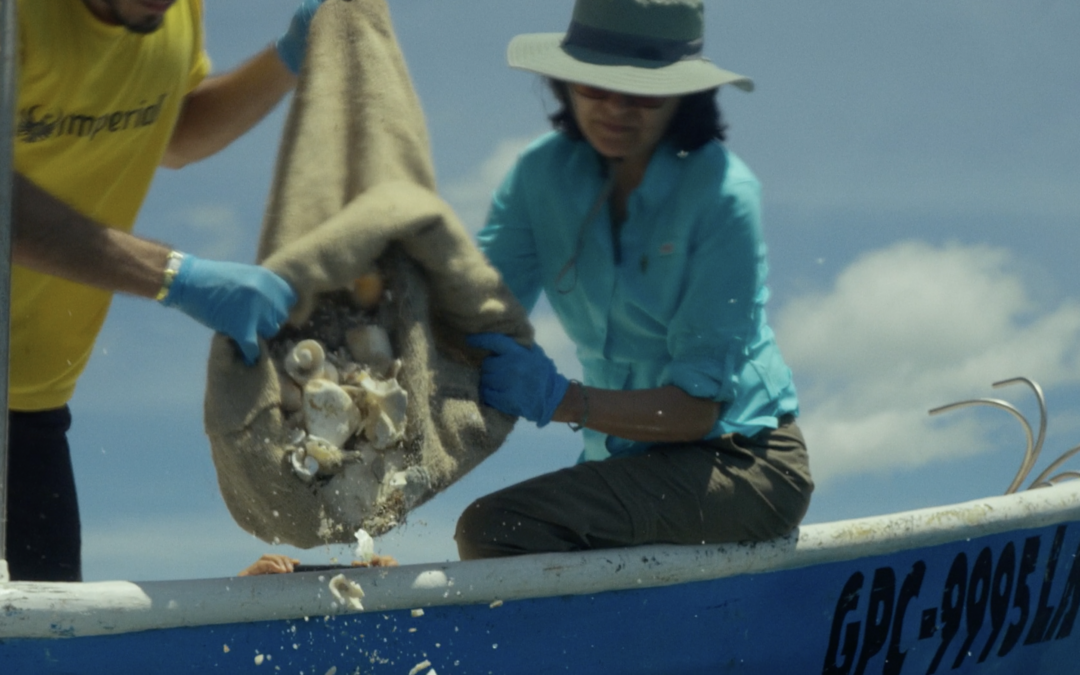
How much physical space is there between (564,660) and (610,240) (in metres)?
0.80

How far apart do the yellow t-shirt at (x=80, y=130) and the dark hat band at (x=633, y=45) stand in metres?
0.90

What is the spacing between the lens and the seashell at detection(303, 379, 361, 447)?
207 cm

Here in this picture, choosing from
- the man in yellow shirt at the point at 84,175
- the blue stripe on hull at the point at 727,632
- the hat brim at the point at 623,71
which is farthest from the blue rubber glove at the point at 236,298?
the hat brim at the point at 623,71

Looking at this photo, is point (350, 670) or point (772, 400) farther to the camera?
point (772, 400)

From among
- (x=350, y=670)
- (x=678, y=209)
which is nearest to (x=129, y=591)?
(x=350, y=670)

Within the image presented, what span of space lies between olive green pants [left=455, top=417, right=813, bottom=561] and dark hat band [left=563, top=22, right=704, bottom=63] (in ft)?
2.49

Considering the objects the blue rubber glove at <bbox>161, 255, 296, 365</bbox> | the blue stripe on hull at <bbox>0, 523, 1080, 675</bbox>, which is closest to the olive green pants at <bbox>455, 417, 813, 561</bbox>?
the blue stripe on hull at <bbox>0, 523, 1080, 675</bbox>

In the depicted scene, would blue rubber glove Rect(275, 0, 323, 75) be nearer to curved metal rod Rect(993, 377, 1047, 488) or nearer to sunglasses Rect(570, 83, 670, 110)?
sunglasses Rect(570, 83, 670, 110)

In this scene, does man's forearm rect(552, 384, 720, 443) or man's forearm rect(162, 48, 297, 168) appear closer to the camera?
man's forearm rect(552, 384, 720, 443)

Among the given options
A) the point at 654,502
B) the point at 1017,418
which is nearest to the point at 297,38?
the point at 654,502

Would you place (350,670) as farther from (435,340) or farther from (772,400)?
(772,400)

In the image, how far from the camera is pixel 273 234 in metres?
2.27

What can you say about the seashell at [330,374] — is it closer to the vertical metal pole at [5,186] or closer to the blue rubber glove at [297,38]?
the vertical metal pole at [5,186]

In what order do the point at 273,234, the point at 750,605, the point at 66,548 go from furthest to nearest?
the point at 66,548 < the point at 750,605 < the point at 273,234
